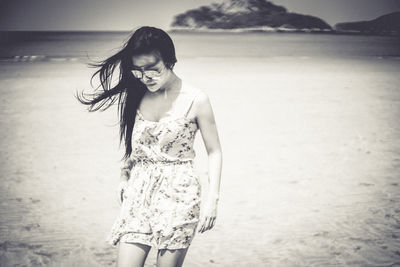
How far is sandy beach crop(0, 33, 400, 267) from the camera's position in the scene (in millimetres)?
3434

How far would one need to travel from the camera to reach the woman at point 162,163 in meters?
1.78

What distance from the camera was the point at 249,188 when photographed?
16.6ft

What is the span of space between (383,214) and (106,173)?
13.1 ft

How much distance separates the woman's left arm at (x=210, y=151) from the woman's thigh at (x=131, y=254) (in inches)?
12.8

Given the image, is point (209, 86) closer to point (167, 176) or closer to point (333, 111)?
point (333, 111)

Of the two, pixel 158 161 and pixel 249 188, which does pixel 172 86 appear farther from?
pixel 249 188

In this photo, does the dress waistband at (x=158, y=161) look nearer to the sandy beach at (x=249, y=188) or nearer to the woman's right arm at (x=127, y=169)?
the woman's right arm at (x=127, y=169)

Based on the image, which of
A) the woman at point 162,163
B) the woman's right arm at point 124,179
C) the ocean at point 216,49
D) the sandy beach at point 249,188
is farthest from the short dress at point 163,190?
the ocean at point 216,49

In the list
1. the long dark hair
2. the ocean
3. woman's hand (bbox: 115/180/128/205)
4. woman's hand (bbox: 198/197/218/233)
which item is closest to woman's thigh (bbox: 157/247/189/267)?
woman's hand (bbox: 198/197/218/233)

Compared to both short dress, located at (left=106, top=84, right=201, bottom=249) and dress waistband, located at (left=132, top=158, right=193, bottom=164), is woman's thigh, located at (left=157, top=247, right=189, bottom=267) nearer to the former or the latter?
short dress, located at (left=106, top=84, right=201, bottom=249)

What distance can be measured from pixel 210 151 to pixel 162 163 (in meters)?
0.27

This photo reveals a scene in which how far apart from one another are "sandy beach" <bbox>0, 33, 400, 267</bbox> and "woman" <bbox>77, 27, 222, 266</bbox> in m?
1.56

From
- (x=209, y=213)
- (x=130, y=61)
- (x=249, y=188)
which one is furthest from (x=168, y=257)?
(x=249, y=188)

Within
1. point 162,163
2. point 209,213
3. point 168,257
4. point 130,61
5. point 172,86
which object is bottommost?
point 168,257
